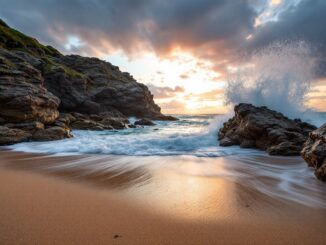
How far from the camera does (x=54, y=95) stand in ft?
62.2

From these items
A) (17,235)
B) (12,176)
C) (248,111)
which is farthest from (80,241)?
(248,111)

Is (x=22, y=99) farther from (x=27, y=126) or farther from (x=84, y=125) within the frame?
(x=84, y=125)

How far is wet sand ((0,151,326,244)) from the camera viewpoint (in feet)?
6.44

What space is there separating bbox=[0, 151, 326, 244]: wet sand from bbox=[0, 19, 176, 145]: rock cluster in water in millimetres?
7993

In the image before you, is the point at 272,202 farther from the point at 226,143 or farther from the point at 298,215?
the point at 226,143

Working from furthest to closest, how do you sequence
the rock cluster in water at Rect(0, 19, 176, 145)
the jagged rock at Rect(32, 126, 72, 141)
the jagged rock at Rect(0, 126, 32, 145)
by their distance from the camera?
1. the rock cluster in water at Rect(0, 19, 176, 145)
2. the jagged rock at Rect(32, 126, 72, 141)
3. the jagged rock at Rect(0, 126, 32, 145)

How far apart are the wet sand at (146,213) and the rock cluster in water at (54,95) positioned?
7.99m

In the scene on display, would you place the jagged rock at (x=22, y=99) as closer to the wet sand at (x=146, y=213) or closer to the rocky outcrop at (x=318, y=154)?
the wet sand at (x=146, y=213)

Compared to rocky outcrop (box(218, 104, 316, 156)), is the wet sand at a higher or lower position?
lower

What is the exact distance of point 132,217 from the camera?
238 cm

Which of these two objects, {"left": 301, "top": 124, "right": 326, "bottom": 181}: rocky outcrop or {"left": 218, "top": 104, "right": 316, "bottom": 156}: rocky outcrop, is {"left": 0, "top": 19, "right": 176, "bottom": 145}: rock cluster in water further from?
{"left": 301, "top": 124, "right": 326, "bottom": 181}: rocky outcrop

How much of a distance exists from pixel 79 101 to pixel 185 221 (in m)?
28.3

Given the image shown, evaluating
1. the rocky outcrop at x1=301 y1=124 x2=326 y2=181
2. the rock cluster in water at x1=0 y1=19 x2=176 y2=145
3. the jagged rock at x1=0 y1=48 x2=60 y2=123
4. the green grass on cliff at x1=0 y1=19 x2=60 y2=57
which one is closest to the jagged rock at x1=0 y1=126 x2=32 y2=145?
the rock cluster in water at x1=0 y1=19 x2=176 y2=145

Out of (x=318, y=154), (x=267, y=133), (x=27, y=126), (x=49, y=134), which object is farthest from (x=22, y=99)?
(x=318, y=154)
